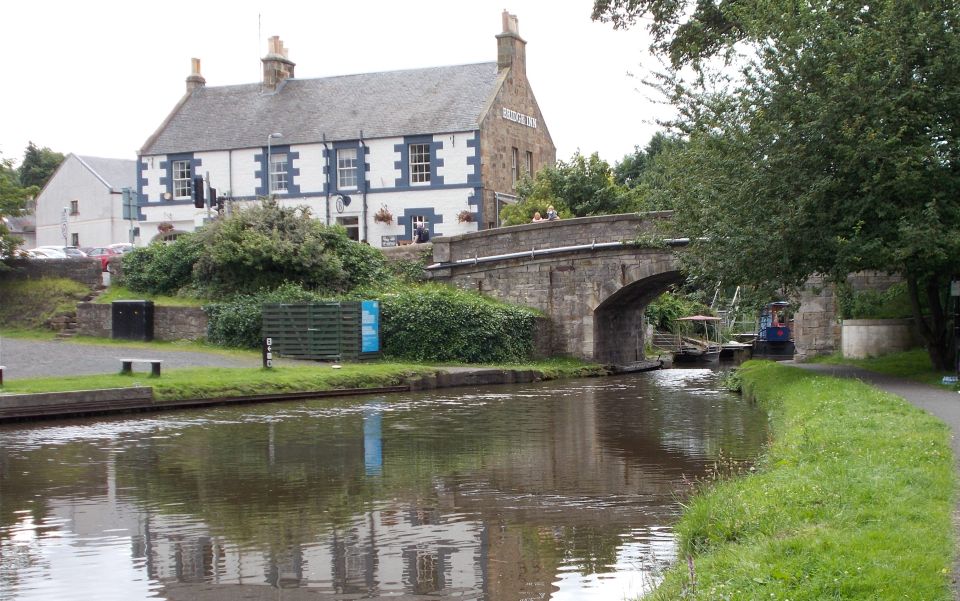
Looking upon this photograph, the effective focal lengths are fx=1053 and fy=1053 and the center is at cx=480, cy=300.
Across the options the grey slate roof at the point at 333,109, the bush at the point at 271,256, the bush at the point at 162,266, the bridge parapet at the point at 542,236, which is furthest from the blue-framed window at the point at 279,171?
the bridge parapet at the point at 542,236

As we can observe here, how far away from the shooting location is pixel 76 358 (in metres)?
23.5

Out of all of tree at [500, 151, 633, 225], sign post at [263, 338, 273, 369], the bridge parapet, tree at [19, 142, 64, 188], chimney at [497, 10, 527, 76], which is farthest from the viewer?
tree at [19, 142, 64, 188]

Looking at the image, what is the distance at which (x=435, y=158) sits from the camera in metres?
36.8

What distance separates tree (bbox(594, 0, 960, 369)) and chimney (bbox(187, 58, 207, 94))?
1121 inches

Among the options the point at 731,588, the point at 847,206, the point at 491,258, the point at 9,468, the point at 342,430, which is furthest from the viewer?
the point at 491,258

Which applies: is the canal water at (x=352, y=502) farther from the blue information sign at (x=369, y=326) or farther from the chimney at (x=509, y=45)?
the chimney at (x=509, y=45)

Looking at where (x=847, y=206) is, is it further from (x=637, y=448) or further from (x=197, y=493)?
(x=197, y=493)

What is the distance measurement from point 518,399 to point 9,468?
36.3ft

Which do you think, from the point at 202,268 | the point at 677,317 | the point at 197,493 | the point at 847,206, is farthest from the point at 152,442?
the point at 677,317

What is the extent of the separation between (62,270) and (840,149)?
24446 mm

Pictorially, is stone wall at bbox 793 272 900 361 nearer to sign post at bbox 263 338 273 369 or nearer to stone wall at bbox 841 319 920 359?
stone wall at bbox 841 319 920 359

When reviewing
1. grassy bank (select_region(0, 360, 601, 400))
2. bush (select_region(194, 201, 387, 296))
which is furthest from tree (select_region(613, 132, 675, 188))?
grassy bank (select_region(0, 360, 601, 400))

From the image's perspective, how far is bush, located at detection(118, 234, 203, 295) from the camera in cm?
3028

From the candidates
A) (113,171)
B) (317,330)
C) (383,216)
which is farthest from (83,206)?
(317,330)
